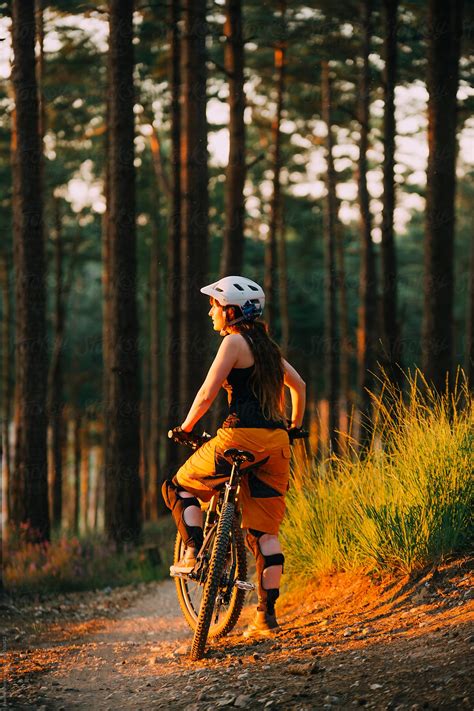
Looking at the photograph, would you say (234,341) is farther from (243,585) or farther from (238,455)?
(243,585)

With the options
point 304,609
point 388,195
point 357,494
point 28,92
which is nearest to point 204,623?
point 304,609

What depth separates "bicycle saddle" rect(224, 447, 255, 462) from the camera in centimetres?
657

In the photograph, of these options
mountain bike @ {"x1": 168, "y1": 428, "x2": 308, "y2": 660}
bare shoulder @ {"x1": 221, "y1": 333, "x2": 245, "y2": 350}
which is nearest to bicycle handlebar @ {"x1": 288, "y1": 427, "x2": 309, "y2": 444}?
mountain bike @ {"x1": 168, "y1": 428, "x2": 308, "y2": 660}

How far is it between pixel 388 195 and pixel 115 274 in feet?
26.8

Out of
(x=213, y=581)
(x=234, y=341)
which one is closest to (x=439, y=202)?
(x=234, y=341)

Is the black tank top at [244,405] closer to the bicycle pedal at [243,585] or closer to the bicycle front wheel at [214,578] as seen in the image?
the bicycle front wheel at [214,578]

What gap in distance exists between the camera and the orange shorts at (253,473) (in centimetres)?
667

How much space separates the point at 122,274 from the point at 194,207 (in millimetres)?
2935

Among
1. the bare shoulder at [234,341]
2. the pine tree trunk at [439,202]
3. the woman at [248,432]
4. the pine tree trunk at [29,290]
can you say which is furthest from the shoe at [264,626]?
the pine tree trunk at [439,202]

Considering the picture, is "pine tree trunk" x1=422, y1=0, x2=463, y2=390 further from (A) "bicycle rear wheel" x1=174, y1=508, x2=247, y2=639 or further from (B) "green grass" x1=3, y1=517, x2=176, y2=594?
(A) "bicycle rear wheel" x1=174, y1=508, x2=247, y2=639

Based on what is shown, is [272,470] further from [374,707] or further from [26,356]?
[26,356]

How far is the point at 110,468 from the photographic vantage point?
1491 cm

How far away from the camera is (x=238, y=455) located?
21.6 feet

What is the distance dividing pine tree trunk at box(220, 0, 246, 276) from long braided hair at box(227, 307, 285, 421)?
36.2 feet
